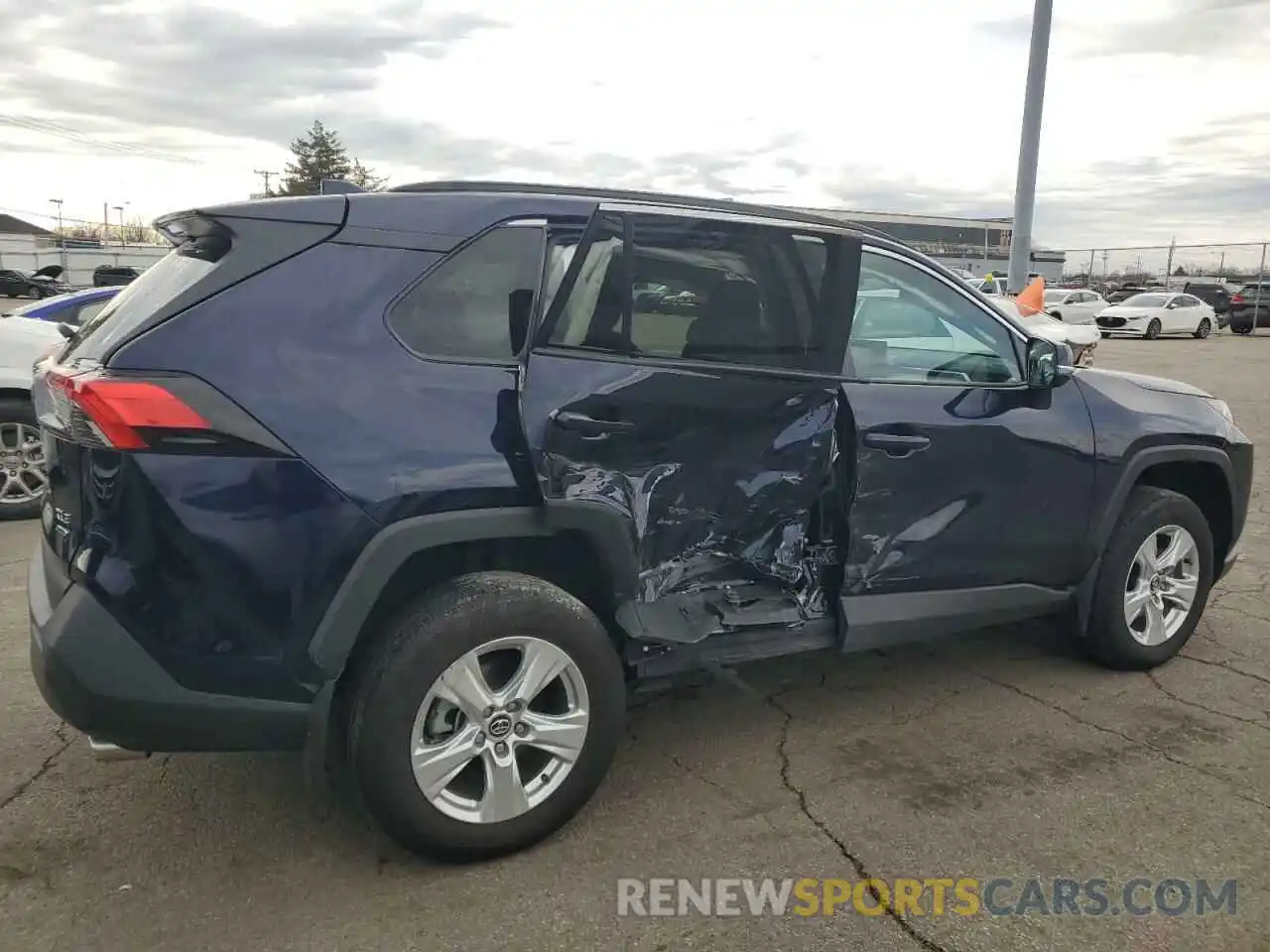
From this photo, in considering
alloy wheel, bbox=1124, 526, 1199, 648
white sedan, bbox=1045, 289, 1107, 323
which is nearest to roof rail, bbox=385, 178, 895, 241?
alloy wheel, bbox=1124, 526, 1199, 648

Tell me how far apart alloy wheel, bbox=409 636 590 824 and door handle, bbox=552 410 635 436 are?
0.63 m

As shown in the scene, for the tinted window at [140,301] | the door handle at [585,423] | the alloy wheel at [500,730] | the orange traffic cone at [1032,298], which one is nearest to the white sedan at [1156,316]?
the orange traffic cone at [1032,298]

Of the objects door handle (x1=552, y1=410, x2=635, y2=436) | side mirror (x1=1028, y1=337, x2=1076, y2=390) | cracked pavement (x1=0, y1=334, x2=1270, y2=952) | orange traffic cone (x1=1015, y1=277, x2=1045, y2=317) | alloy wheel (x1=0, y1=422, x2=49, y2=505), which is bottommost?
cracked pavement (x1=0, y1=334, x2=1270, y2=952)

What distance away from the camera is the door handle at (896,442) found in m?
3.45

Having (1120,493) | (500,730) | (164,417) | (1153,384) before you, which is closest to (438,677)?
(500,730)

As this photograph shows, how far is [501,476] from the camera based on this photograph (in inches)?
109

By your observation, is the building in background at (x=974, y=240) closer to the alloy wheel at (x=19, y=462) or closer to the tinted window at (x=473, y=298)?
the alloy wheel at (x=19, y=462)

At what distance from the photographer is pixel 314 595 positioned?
257cm

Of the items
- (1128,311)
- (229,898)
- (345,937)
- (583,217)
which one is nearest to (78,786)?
(229,898)

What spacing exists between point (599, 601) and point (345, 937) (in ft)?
3.87

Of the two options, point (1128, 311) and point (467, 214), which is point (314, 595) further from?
point (1128, 311)

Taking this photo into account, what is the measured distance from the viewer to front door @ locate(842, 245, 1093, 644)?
3.50 metres

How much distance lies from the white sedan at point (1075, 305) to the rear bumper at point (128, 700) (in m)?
30.7

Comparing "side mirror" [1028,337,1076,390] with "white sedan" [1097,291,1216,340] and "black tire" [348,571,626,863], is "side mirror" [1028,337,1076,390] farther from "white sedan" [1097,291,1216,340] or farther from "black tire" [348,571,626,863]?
"white sedan" [1097,291,1216,340]
